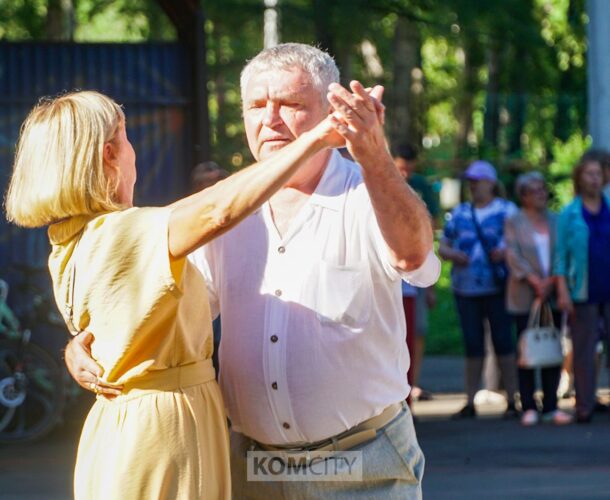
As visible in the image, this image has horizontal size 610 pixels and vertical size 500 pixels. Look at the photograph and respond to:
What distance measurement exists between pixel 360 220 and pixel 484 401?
27.6 feet

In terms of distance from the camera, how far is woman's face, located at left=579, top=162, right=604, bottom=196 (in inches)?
399

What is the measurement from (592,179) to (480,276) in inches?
43.4

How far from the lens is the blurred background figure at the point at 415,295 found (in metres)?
9.97

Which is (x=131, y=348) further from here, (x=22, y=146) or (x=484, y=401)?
(x=484, y=401)

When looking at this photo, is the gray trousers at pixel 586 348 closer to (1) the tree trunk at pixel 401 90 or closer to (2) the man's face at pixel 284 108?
(2) the man's face at pixel 284 108

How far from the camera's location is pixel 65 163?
315cm

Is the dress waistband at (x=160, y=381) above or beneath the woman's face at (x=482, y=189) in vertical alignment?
beneath

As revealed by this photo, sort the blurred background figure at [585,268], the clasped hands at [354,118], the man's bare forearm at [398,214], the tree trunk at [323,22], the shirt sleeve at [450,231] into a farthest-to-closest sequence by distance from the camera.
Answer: the tree trunk at [323,22]
the shirt sleeve at [450,231]
the blurred background figure at [585,268]
the man's bare forearm at [398,214]
the clasped hands at [354,118]

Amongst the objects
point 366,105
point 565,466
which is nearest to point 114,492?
point 366,105

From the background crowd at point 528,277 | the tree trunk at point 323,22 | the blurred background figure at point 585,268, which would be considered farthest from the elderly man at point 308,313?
the tree trunk at point 323,22

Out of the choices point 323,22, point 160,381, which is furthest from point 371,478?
point 323,22

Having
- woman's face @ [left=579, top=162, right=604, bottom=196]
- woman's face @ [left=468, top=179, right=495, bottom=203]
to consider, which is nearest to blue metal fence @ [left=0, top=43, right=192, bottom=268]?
woman's face @ [left=468, top=179, right=495, bottom=203]

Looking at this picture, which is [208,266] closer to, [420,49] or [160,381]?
[160,381]

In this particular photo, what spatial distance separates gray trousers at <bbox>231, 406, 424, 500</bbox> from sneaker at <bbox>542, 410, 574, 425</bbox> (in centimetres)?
688
